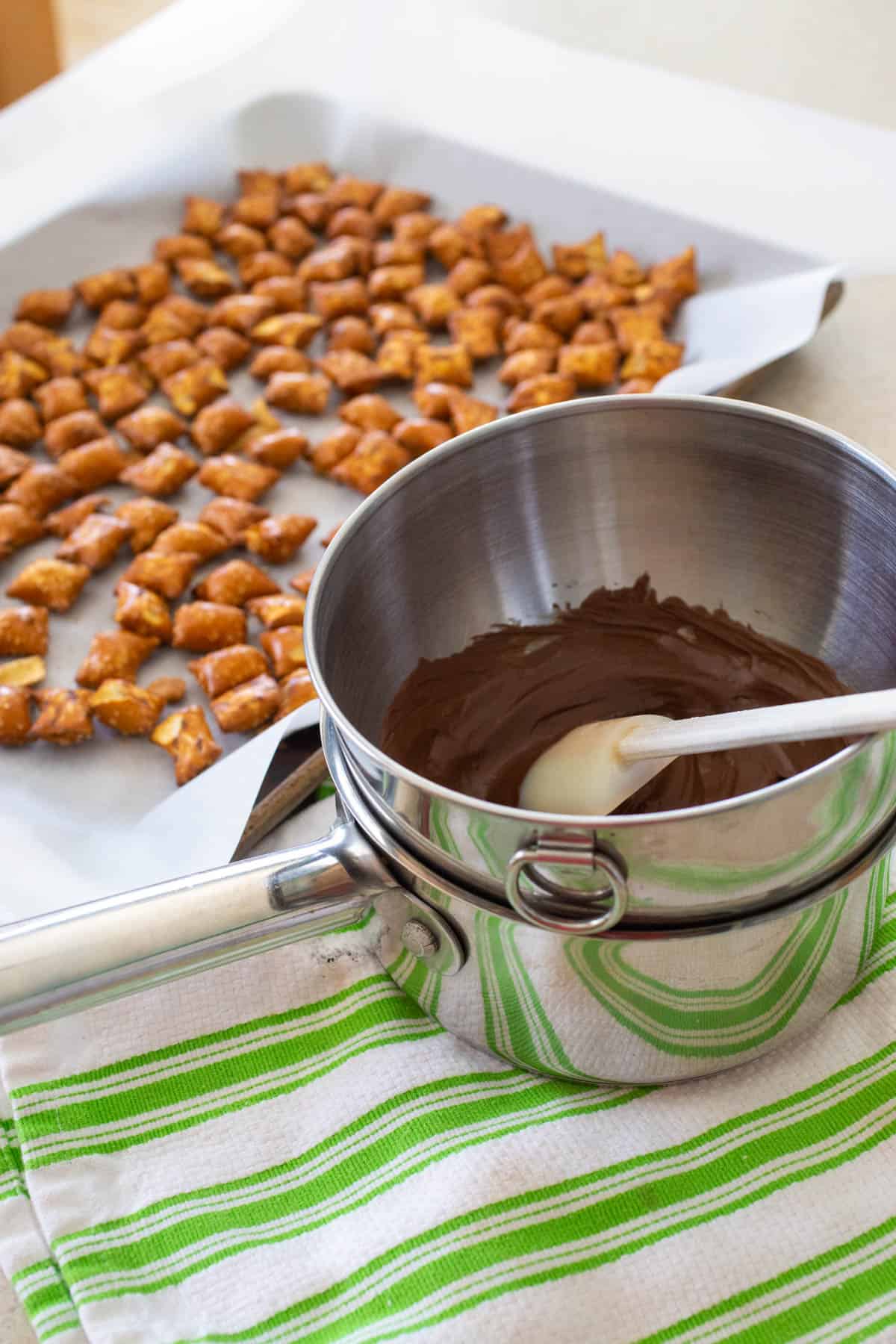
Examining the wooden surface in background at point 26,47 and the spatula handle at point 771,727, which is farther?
A: the wooden surface in background at point 26,47

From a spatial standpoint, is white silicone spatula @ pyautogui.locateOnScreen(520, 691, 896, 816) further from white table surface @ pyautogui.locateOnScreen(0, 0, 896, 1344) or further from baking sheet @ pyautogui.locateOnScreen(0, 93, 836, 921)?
white table surface @ pyautogui.locateOnScreen(0, 0, 896, 1344)

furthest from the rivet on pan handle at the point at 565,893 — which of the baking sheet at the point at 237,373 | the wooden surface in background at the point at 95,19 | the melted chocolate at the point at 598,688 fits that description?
the wooden surface in background at the point at 95,19

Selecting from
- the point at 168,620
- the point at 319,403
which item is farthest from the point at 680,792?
the point at 319,403

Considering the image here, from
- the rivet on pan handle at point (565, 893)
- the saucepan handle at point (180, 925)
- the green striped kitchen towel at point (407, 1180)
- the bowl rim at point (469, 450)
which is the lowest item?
the green striped kitchen towel at point (407, 1180)

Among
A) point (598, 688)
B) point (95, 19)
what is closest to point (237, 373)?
point (598, 688)

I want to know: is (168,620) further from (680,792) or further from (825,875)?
(825,875)

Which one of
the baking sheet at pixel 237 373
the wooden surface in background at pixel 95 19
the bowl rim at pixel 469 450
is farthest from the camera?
the wooden surface in background at pixel 95 19

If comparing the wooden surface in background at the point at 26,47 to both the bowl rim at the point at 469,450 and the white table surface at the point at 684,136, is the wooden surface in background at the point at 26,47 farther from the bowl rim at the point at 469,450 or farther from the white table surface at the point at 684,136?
the bowl rim at the point at 469,450
